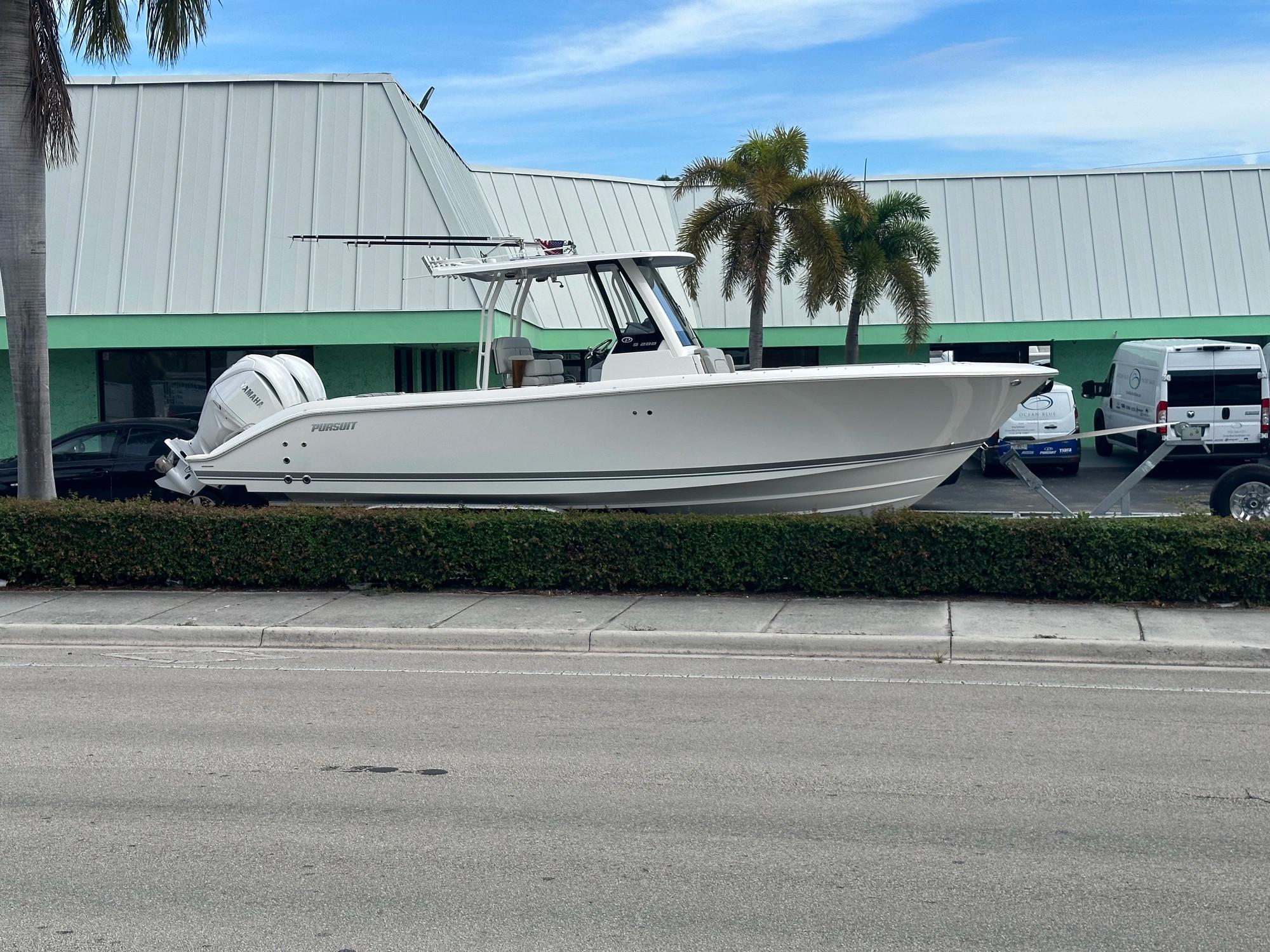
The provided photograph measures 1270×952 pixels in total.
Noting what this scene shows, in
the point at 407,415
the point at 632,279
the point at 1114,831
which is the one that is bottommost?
the point at 1114,831

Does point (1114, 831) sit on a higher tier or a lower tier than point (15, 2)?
lower

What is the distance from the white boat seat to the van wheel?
1558cm

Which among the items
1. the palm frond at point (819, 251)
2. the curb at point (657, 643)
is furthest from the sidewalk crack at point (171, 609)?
the palm frond at point (819, 251)

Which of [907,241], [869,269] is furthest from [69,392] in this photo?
[907,241]

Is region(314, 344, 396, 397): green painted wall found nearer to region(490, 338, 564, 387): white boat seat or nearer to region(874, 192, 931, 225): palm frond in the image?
region(490, 338, 564, 387): white boat seat

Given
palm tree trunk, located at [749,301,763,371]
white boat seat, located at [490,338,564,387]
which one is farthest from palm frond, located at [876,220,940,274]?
white boat seat, located at [490,338,564,387]

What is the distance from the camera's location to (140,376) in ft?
69.1

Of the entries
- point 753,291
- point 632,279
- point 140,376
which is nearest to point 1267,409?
point 753,291

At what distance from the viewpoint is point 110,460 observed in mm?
16328

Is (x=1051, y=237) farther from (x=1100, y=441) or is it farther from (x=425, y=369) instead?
(x=425, y=369)

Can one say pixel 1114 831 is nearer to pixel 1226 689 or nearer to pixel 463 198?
pixel 1226 689

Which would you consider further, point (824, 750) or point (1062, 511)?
point (1062, 511)

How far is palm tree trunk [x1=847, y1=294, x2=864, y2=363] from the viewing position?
24938 mm

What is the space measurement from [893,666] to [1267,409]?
48.5 feet
